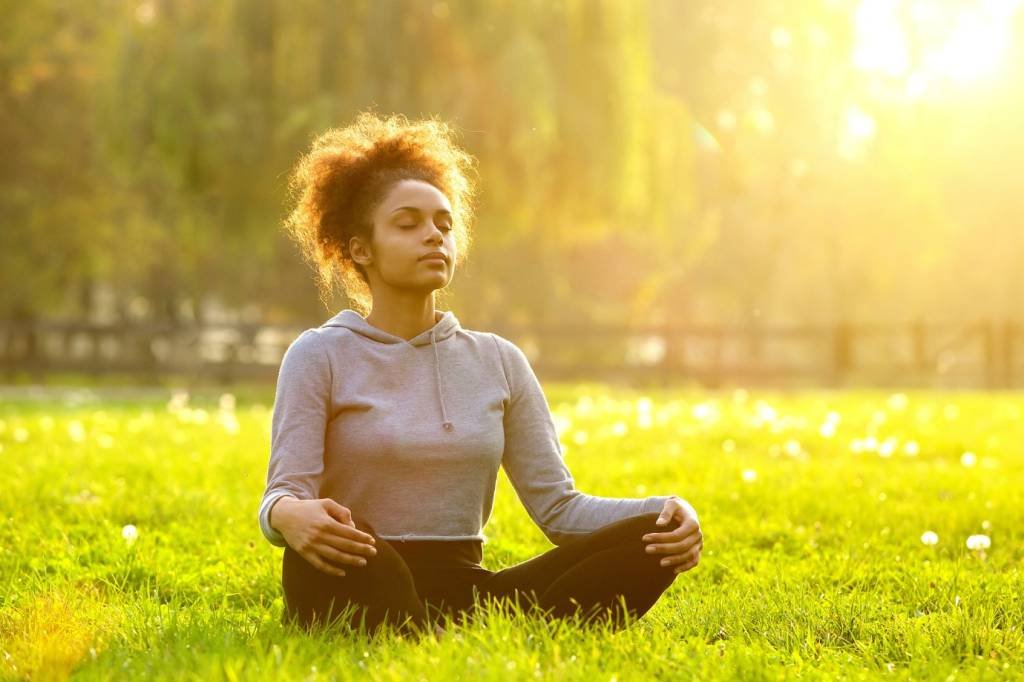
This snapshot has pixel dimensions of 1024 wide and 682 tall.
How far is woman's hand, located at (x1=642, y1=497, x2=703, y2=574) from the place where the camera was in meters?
3.29

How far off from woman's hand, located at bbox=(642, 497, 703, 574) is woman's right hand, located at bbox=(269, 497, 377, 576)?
2.48 feet

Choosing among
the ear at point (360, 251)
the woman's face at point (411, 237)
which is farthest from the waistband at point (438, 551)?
the ear at point (360, 251)

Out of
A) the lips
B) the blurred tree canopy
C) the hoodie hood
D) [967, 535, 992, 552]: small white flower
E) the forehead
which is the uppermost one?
the blurred tree canopy

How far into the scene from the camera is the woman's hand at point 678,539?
10.8 ft

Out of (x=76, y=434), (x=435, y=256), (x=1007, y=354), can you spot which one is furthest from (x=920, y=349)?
(x=435, y=256)

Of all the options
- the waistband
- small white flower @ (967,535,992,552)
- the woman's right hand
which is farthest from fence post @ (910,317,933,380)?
the woman's right hand

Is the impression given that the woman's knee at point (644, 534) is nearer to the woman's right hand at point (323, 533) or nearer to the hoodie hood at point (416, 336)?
the hoodie hood at point (416, 336)

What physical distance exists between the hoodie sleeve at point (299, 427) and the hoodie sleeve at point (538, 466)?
0.61 meters

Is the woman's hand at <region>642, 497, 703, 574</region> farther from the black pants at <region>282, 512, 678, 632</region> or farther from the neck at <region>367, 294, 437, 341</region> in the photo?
the neck at <region>367, 294, 437, 341</region>

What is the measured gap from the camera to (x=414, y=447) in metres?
3.50

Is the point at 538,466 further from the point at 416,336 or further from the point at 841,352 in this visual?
the point at 841,352

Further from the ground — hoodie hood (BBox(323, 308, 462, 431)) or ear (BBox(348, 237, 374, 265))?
ear (BBox(348, 237, 374, 265))

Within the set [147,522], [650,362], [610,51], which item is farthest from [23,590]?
[650,362]

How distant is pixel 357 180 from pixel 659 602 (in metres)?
1.79
